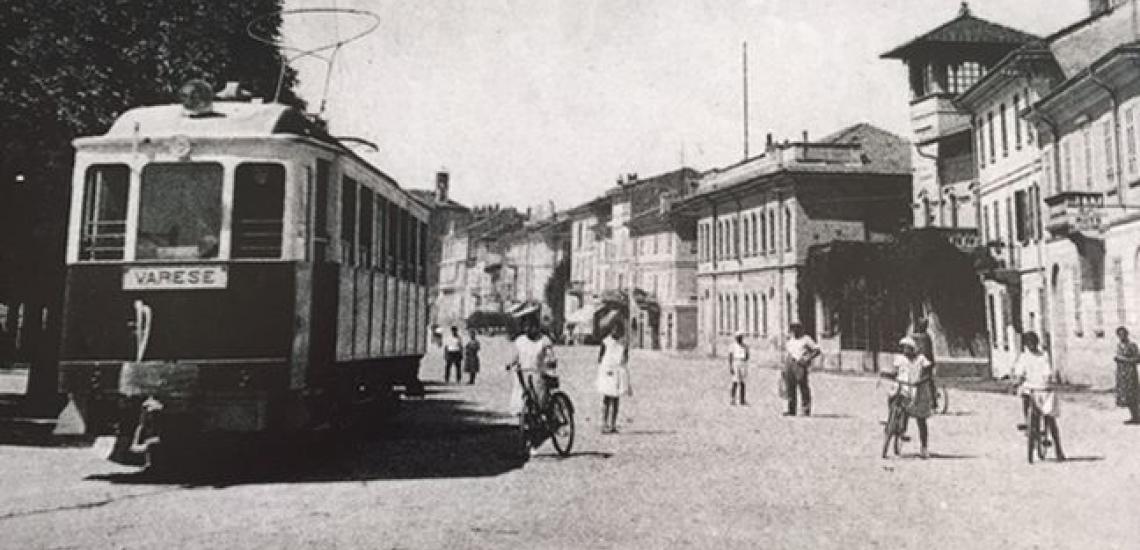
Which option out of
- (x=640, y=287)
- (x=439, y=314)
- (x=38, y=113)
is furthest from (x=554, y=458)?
(x=439, y=314)

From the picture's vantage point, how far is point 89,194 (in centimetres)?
948

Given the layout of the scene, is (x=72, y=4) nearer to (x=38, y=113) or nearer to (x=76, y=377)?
(x=38, y=113)

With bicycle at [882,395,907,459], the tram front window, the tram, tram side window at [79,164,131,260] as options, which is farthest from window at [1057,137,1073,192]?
tram side window at [79,164,131,260]

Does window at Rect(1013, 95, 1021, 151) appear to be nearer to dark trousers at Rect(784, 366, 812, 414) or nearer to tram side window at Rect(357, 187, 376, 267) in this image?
dark trousers at Rect(784, 366, 812, 414)

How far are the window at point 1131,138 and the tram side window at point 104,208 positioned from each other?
62.7 feet

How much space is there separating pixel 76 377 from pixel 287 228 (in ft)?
8.23

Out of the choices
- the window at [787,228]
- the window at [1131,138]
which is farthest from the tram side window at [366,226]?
the window at [787,228]

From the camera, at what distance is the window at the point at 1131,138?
754 inches

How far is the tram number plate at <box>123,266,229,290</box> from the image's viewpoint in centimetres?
910

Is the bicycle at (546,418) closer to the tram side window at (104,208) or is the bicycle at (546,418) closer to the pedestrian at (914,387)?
the pedestrian at (914,387)

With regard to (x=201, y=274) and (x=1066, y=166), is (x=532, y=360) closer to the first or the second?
(x=201, y=274)

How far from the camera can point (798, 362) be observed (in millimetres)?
17375

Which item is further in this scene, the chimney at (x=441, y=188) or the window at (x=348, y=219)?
the chimney at (x=441, y=188)

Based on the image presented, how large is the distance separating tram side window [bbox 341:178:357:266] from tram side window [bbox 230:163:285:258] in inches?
38.2
